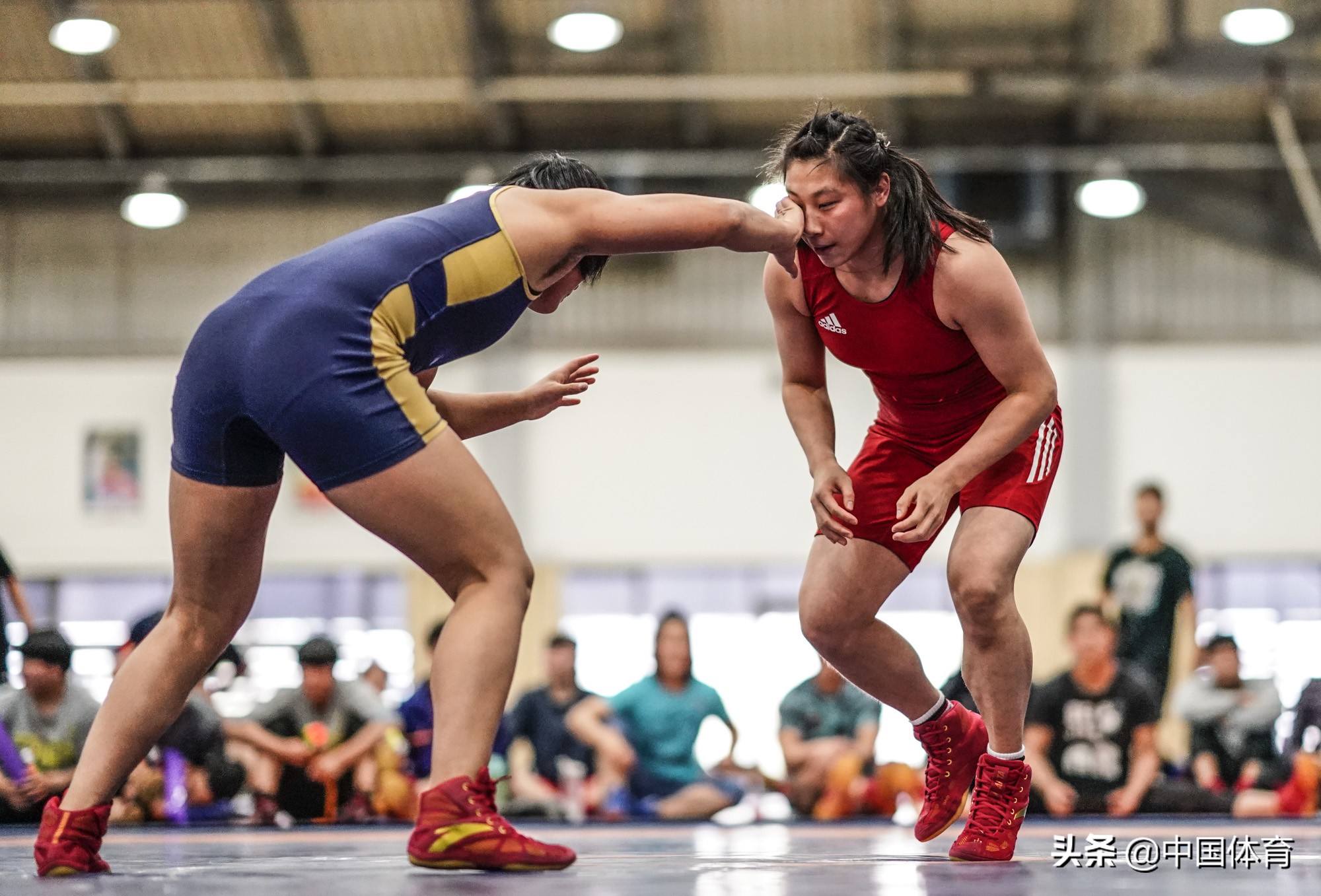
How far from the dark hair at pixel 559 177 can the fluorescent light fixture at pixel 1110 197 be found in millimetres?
8111

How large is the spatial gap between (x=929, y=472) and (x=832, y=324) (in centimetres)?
36

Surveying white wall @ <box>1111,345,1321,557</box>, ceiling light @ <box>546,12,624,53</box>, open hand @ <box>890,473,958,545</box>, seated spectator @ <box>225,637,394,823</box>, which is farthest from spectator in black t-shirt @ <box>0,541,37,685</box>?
white wall @ <box>1111,345,1321,557</box>

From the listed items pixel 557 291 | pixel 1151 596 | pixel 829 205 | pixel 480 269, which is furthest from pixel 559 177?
pixel 1151 596

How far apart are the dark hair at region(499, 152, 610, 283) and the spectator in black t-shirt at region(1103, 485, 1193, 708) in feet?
15.6

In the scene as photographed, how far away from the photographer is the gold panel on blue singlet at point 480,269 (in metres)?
2.50

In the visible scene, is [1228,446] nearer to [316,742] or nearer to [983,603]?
[316,742]

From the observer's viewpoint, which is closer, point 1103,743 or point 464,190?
point 1103,743

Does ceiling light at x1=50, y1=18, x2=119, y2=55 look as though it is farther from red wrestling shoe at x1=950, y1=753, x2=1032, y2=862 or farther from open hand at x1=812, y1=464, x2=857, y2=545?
red wrestling shoe at x1=950, y1=753, x2=1032, y2=862

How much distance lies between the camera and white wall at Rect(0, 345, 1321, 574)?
11.6 metres

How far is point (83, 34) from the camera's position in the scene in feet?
30.8

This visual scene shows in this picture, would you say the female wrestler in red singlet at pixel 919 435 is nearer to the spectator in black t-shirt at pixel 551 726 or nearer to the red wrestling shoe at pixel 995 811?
the red wrestling shoe at pixel 995 811

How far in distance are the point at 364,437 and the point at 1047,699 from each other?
4333mm

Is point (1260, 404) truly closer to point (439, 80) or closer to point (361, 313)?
point (439, 80)

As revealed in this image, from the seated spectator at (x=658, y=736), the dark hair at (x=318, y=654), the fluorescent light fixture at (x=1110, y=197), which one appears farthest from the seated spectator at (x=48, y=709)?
the fluorescent light fixture at (x=1110, y=197)
